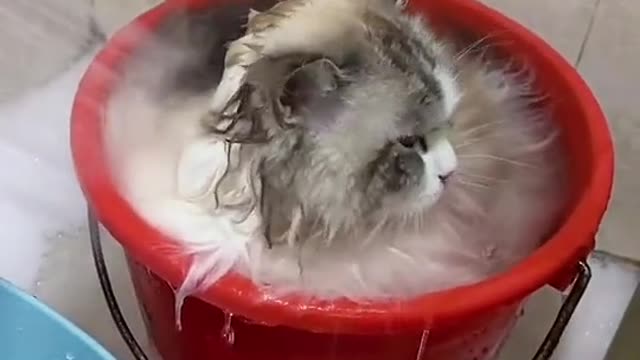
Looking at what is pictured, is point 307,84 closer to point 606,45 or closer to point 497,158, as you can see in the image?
point 497,158

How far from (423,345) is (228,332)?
13 cm

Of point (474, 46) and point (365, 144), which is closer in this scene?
point (365, 144)

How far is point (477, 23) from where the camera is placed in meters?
0.92

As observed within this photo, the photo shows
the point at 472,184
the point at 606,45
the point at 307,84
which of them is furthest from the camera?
the point at 606,45

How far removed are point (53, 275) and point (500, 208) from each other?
0.50 meters

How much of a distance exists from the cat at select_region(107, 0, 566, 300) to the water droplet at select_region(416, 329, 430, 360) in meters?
0.04

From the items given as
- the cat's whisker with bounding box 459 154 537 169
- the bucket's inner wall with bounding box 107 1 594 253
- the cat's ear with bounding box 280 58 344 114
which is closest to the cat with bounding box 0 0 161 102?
the bucket's inner wall with bounding box 107 1 594 253

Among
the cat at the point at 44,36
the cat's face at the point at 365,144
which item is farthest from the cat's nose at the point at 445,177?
the cat at the point at 44,36

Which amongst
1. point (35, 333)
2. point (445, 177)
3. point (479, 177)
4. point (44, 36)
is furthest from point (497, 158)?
point (44, 36)

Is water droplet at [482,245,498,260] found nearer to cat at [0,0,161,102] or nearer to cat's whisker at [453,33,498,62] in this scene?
cat's whisker at [453,33,498,62]

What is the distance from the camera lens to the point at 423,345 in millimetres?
771

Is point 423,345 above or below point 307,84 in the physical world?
below

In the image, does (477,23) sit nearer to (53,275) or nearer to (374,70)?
(374,70)

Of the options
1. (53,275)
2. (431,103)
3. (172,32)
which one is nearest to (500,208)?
(431,103)
